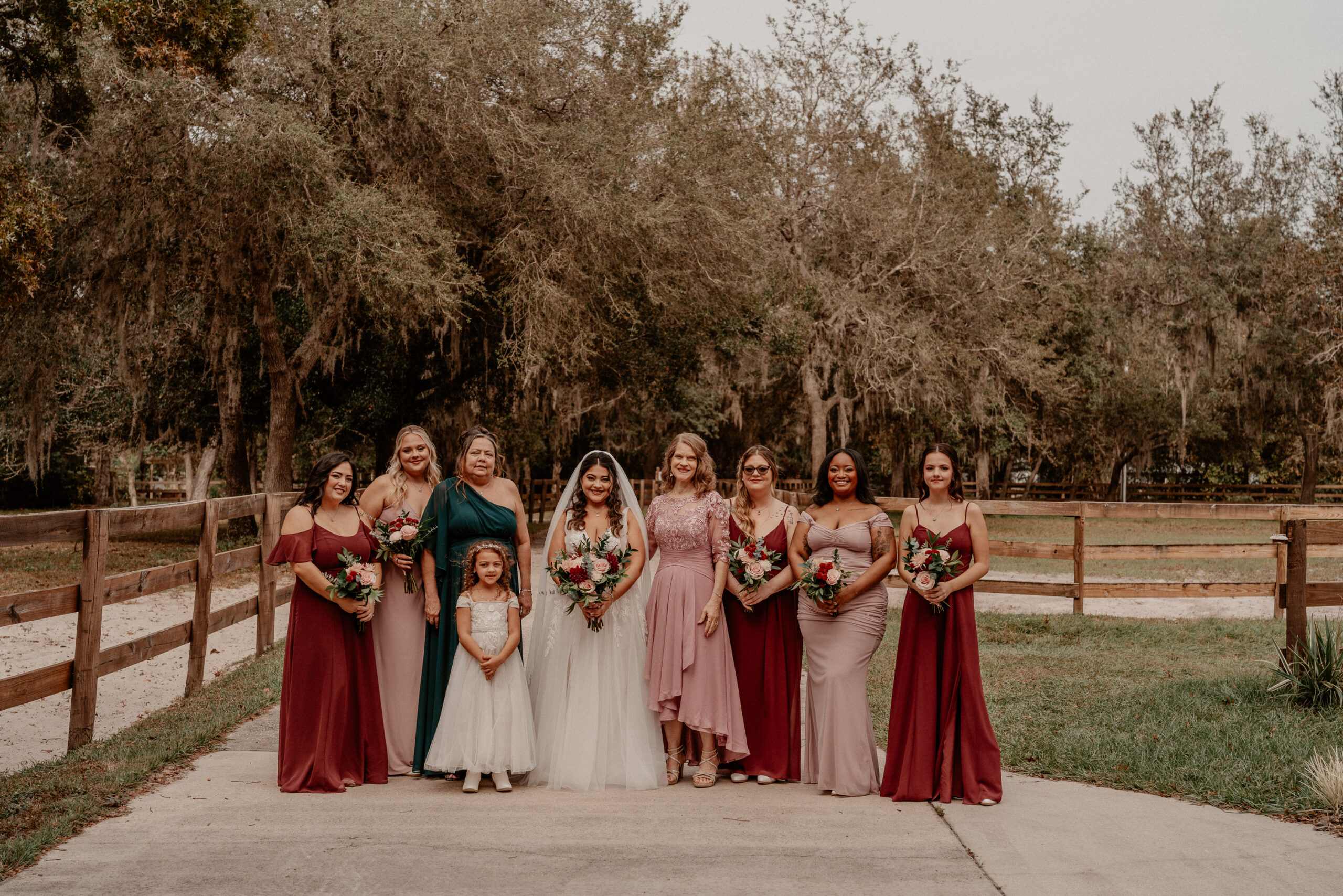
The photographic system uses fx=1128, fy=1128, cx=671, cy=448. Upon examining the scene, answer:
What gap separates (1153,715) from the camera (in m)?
6.94

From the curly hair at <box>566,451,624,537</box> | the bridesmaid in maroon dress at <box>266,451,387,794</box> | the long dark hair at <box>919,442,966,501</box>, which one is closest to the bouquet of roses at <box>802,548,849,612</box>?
the long dark hair at <box>919,442,966,501</box>

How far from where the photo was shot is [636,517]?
19.9ft

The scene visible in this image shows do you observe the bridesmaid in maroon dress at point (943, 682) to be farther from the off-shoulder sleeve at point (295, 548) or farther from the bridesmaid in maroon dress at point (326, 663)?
the off-shoulder sleeve at point (295, 548)

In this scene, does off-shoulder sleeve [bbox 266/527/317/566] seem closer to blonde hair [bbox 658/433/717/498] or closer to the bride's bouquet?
blonde hair [bbox 658/433/717/498]

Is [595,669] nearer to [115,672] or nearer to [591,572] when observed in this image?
[591,572]

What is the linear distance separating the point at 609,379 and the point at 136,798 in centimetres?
1776

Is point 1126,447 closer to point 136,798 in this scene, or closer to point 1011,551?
point 1011,551

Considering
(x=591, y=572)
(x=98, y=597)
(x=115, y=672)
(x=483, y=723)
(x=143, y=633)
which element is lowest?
(x=143, y=633)

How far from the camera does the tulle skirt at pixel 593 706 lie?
5.68 meters

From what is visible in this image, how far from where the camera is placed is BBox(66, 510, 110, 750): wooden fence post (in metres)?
6.17

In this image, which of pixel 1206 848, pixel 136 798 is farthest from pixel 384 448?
pixel 1206 848

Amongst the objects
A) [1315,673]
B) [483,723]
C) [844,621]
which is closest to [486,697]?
[483,723]

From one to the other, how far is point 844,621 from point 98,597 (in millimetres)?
4105

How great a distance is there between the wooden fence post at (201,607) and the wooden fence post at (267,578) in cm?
125
